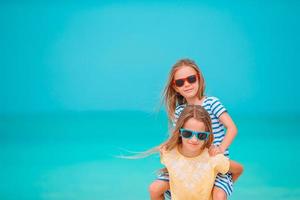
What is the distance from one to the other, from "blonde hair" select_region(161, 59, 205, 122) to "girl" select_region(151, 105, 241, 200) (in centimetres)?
34

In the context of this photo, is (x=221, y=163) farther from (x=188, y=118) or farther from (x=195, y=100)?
(x=195, y=100)

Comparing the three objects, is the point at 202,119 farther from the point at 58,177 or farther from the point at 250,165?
the point at 250,165

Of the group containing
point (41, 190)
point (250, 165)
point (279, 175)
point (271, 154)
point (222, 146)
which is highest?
point (271, 154)

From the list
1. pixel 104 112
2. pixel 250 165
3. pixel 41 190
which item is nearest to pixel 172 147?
pixel 41 190

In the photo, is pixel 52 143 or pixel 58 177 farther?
pixel 52 143

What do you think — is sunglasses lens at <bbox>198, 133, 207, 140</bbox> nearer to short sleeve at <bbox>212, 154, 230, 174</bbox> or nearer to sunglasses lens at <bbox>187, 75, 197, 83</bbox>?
short sleeve at <bbox>212, 154, 230, 174</bbox>

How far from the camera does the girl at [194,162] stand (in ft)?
9.60

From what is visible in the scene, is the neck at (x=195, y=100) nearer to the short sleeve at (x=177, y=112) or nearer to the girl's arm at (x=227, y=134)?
the short sleeve at (x=177, y=112)

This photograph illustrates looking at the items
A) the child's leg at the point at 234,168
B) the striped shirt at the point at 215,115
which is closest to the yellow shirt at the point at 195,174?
the child's leg at the point at 234,168

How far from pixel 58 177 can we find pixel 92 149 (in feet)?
5.67

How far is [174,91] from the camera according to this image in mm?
3402

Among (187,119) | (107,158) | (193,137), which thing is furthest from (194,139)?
(107,158)

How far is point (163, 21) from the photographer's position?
41.7 ft

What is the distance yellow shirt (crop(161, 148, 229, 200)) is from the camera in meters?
2.94
